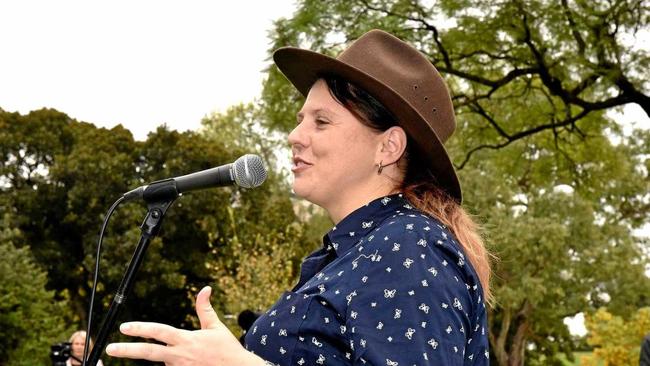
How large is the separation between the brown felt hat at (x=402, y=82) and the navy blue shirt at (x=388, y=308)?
0.24 m

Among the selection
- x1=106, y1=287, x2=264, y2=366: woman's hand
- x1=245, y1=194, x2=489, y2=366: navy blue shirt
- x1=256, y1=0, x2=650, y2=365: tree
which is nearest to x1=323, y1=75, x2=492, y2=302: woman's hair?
x1=245, y1=194, x2=489, y2=366: navy blue shirt

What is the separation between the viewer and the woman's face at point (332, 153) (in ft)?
8.05

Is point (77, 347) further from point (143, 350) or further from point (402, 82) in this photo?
point (143, 350)

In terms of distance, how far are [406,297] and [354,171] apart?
54 cm

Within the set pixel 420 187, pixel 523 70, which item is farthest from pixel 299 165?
pixel 523 70

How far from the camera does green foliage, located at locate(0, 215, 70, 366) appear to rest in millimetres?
21281

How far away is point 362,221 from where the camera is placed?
2.43 meters

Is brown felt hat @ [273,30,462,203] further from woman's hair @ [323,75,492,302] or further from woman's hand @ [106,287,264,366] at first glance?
woman's hand @ [106,287,264,366]

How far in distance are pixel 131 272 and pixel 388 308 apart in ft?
2.77

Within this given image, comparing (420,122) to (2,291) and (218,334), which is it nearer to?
(218,334)

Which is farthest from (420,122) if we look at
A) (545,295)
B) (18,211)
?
(18,211)

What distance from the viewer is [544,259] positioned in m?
26.9

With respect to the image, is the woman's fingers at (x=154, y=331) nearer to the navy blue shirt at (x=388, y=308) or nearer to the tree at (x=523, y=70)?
the navy blue shirt at (x=388, y=308)

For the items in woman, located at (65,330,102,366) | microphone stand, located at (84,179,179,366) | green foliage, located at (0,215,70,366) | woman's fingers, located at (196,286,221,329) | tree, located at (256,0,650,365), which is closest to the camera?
→ woman's fingers, located at (196,286,221,329)
